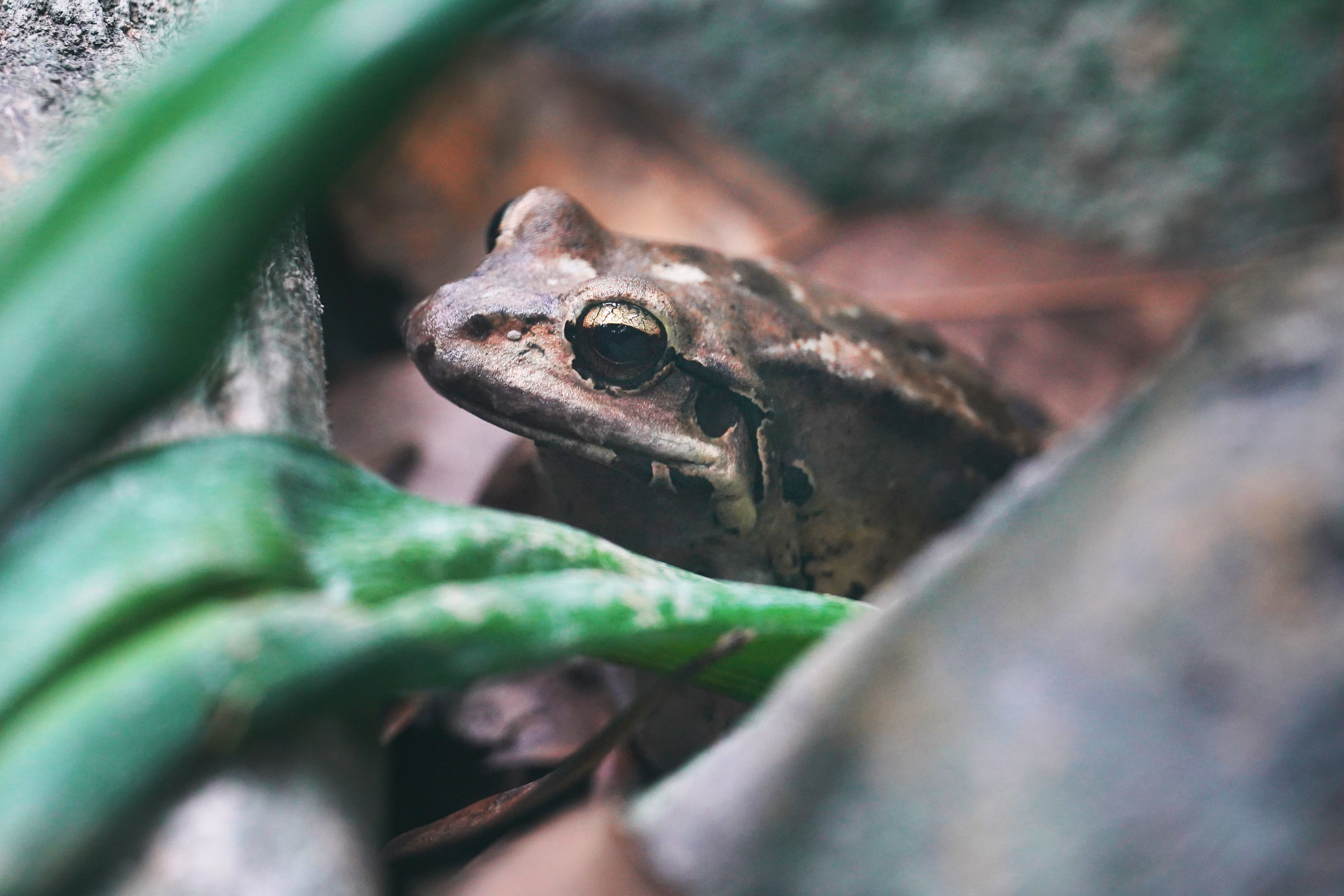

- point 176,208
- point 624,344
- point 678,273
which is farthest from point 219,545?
point 678,273

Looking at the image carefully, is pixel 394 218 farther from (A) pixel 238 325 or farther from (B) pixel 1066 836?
(B) pixel 1066 836

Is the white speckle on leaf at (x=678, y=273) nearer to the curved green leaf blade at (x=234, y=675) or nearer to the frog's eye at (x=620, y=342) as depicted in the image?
the frog's eye at (x=620, y=342)

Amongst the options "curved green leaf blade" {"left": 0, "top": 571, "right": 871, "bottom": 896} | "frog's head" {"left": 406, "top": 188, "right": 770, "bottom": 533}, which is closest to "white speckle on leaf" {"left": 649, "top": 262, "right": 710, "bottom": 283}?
"frog's head" {"left": 406, "top": 188, "right": 770, "bottom": 533}

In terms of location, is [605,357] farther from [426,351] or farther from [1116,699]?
[1116,699]

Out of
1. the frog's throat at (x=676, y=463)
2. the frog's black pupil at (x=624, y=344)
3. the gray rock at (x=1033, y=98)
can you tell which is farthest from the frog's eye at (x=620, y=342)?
the gray rock at (x=1033, y=98)

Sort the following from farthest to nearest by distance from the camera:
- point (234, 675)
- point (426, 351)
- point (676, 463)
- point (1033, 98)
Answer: point (1033, 98)
point (676, 463)
point (426, 351)
point (234, 675)

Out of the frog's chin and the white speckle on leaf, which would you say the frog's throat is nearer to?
the frog's chin

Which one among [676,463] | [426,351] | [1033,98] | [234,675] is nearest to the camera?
[234,675]
